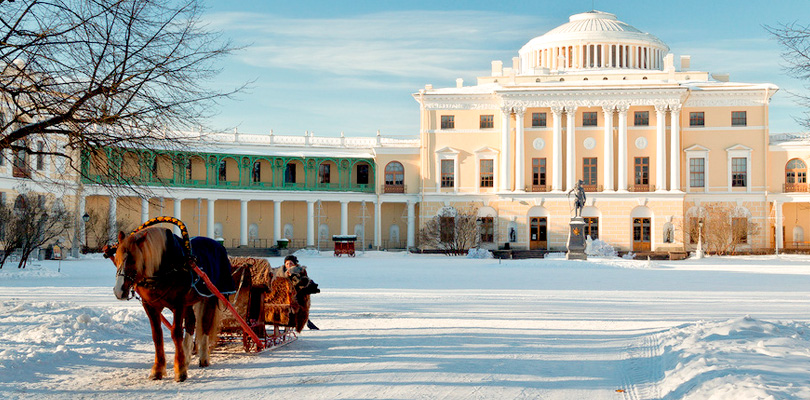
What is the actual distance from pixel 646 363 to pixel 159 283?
5.35 metres

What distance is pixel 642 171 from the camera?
52.6 meters

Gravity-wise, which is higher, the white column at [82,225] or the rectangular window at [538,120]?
the rectangular window at [538,120]

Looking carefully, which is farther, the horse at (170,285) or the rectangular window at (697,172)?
the rectangular window at (697,172)

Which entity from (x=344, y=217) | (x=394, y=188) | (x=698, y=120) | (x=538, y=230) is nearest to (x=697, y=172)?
(x=698, y=120)

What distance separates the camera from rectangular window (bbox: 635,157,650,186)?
52500 millimetres

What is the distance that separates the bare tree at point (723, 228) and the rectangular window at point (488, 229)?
1257 centimetres

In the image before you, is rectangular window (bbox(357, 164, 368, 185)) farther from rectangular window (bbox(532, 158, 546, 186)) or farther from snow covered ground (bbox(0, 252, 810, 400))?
snow covered ground (bbox(0, 252, 810, 400))

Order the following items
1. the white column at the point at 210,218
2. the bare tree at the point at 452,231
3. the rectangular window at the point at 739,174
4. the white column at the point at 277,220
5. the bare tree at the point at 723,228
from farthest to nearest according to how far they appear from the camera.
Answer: the white column at the point at 277,220 < the rectangular window at the point at 739,174 < the white column at the point at 210,218 < the bare tree at the point at 452,231 < the bare tree at the point at 723,228

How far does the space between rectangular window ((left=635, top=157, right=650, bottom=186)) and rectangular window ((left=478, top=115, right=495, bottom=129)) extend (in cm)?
996

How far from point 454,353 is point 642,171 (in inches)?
1804

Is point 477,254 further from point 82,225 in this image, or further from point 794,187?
point 794,187

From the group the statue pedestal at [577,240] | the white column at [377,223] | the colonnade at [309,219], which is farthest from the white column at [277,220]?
the statue pedestal at [577,240]

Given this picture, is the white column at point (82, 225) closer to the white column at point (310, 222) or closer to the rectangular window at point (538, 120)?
the white column at point (310, 222)

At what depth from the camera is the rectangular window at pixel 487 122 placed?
54625 millimetres
